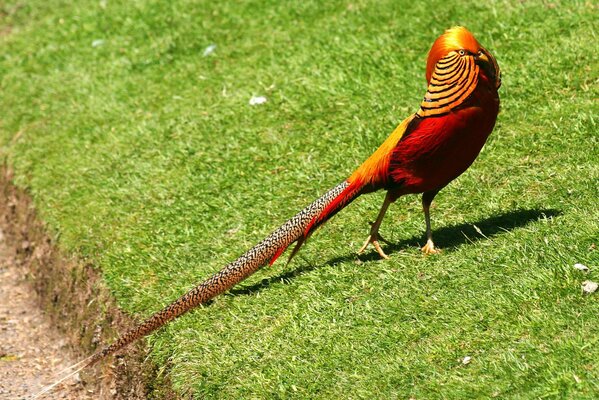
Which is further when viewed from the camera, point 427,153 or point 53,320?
point 53,320

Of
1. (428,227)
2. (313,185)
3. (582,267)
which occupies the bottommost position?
(313,185)

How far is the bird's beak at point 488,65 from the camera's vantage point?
16.4 feet

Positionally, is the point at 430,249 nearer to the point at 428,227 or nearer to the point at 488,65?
the point at 428,227

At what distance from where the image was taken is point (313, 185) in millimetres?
6934

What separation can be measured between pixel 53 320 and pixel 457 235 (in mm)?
3230

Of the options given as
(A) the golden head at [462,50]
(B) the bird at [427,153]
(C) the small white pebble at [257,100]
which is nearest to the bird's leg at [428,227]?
(B) the bird at [427,153]

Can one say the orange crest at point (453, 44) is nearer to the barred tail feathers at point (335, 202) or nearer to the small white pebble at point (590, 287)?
the barred tail feathers at point (335, 202)

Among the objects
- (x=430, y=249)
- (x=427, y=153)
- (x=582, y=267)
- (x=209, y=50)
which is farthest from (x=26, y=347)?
(x=582, y=267)

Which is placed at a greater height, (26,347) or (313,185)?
(313,185)

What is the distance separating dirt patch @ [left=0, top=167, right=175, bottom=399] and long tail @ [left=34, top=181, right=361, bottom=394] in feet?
0.94

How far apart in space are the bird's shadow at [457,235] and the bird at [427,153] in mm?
178

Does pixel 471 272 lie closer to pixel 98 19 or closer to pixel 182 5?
pixel 182 5

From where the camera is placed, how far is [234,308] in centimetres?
561

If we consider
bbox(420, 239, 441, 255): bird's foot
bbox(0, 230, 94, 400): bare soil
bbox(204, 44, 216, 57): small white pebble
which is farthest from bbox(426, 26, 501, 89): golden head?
bbox(204, 44, 216, 57): small white pebble
